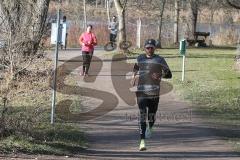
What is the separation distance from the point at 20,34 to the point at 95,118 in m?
3.48

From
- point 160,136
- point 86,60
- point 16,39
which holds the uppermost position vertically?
point 16,39

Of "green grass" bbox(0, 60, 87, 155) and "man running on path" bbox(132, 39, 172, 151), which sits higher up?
"man running on path" bbox(132, 39, 172, 151)

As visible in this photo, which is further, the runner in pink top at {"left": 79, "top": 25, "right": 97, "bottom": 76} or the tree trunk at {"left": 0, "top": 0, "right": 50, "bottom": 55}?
the runner in pink top at {"left": 79, "top": 25, "right": 97, "bottom": 76}

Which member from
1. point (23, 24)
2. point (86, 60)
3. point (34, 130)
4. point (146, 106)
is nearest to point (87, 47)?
point (86, 60)

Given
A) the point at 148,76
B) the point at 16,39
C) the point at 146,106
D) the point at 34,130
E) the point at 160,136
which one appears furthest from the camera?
the point at 16,39

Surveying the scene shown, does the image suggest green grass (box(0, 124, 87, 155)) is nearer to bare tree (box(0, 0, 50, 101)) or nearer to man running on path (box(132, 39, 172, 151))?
man running on path (box(132, 39, 172, 151))

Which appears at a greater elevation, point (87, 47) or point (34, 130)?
point (87, 47)

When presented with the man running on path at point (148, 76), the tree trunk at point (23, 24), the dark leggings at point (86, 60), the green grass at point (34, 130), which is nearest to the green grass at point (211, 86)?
the dark leggings at point (86, 60)

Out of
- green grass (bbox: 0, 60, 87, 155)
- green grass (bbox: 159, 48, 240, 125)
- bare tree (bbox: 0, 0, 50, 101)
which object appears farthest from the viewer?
green grass (bbox: 159, 48, 240, 125)

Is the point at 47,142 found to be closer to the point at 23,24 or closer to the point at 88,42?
the point at 23,24

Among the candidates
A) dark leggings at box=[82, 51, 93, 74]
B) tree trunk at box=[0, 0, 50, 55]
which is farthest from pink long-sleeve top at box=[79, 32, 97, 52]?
tree trunk at box=[0, 0, 50, 55]

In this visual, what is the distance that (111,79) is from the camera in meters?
22.0

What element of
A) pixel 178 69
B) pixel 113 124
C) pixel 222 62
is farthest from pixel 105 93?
pixel 222 62

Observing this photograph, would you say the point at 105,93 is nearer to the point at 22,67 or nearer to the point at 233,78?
the point at 22,67
